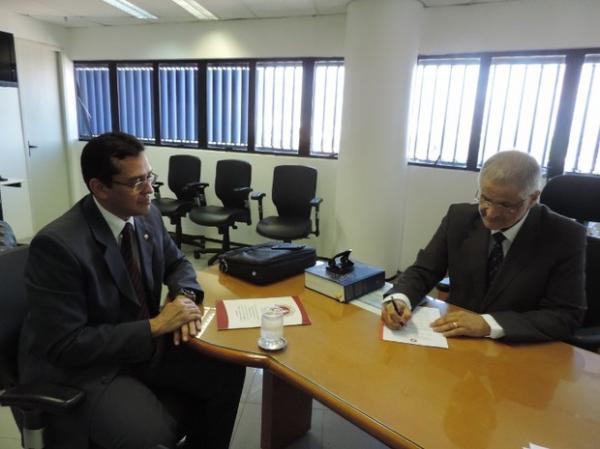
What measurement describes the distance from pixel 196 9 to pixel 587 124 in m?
3.81

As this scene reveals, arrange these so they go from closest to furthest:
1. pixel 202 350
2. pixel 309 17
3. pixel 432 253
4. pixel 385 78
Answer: pixel 202 350 → pixel 432 253 → pixel 385 78 → pixel 309 17

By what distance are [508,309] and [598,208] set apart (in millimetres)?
1622

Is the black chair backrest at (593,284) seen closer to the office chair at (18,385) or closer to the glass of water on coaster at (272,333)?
the glass of water on coaster at (272,333)

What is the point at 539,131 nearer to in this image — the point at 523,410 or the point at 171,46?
the point at 523,410

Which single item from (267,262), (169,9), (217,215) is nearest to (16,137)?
(169,9)

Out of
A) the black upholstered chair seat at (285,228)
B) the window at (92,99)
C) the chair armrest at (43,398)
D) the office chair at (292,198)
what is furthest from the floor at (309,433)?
the window at (92,99)

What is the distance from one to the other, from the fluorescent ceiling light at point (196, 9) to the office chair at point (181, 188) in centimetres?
150

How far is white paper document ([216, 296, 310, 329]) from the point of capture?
139 centimetres

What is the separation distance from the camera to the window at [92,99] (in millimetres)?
5273

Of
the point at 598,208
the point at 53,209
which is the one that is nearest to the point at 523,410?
the point at 598,208

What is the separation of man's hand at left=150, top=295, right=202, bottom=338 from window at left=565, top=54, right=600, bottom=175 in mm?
3574

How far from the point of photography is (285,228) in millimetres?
3750

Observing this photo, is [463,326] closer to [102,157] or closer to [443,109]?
[102,157]

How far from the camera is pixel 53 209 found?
212 inches
